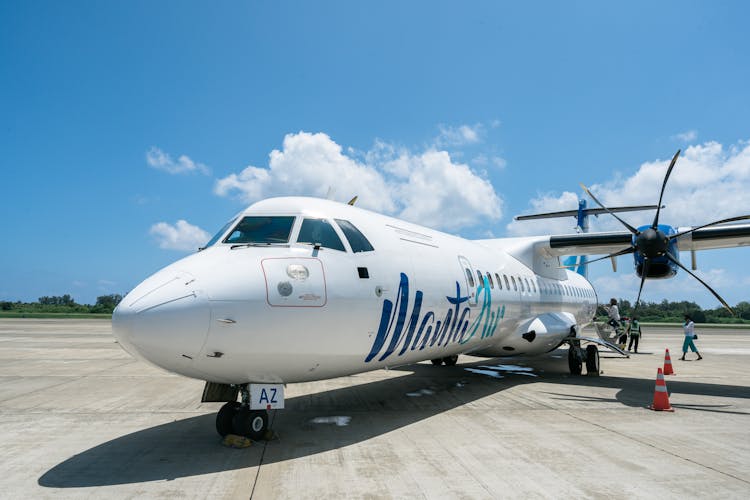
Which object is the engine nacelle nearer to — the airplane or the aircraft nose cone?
the airplane

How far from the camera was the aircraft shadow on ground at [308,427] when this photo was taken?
476cm

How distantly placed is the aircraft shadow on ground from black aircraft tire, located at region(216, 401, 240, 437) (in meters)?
0.17

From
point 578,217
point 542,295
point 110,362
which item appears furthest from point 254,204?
point 578,217

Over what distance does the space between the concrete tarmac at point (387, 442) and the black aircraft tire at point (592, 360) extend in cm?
161

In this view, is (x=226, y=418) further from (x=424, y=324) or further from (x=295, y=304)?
(x=424, y=324)

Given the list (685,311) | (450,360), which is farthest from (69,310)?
(685,311)

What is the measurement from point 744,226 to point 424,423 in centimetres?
965

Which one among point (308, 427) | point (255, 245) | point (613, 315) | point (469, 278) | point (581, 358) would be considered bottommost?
point (308, 427)

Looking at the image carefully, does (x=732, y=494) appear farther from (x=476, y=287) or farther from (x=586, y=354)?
(x=586, y=354)

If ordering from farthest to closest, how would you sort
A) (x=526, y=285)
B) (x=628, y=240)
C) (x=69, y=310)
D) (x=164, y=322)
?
(x=69, y=310), (x=628, y=240), (x=526, y=285), (x=164, y=322)

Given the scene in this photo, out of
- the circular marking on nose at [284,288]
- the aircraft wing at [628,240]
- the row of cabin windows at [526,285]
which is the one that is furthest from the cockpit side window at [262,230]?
the aircraft wing at [628,240]

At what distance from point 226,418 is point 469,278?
497 cm

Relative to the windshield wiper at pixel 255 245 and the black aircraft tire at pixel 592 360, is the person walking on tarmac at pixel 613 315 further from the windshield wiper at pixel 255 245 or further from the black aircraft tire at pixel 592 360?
the windshield wiper at pixel 255 245

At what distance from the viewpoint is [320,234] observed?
19.5 feet
